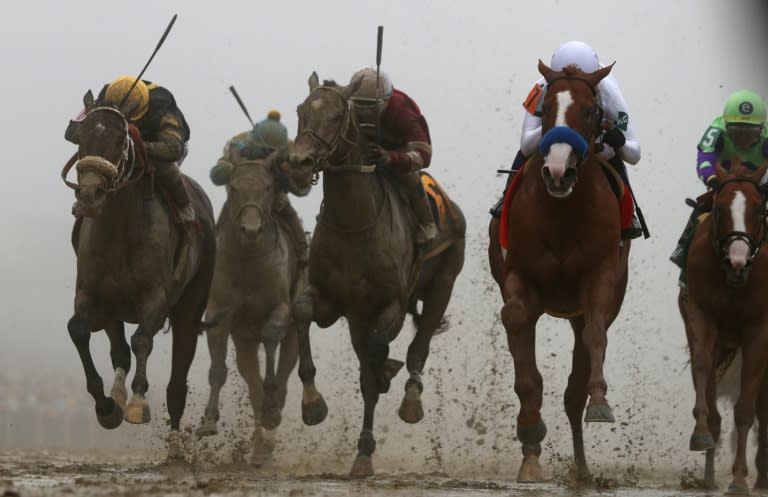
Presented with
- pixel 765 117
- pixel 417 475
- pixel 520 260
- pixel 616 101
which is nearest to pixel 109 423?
pixel 417 475

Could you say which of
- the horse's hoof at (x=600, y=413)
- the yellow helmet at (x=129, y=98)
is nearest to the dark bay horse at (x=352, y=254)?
the yellow helmet at (x=129, y=98)

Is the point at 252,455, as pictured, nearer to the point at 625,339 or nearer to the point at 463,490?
the point at 463,490

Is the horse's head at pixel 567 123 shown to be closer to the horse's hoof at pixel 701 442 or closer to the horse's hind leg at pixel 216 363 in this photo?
the horse's hoof at pixel 701 442

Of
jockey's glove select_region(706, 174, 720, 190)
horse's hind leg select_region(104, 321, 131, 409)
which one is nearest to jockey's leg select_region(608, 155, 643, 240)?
jockey's glove select_region(706, 174, 720, 190)

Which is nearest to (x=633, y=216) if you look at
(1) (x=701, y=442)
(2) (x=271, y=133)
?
(1) (x=701, y=442)

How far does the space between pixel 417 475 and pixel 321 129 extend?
3.19 meters

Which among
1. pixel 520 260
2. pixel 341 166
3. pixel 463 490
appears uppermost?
pixel 341 166

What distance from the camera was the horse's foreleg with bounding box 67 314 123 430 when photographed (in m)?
13.7

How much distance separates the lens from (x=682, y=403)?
993 inches

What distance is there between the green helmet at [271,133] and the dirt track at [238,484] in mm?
4367

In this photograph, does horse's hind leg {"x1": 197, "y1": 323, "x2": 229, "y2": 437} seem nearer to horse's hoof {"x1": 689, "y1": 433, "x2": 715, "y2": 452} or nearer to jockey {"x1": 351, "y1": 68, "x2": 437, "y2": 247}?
jockey {"x1": 351, "y1": 68, "x2": 437, "y2": 247}

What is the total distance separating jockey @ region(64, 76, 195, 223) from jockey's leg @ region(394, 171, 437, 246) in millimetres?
1885

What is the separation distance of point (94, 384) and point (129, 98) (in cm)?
241

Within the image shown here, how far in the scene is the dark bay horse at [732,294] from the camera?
1327 centimetres
